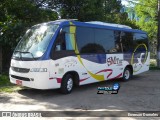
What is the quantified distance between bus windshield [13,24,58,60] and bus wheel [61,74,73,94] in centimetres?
136

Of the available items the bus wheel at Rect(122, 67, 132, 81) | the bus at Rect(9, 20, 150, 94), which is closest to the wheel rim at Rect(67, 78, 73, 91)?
the bus at Rect(9, 20, 150, 94)

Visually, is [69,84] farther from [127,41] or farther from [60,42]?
[127,41]

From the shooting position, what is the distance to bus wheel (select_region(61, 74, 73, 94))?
926cm

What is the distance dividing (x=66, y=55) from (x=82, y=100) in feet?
5.66

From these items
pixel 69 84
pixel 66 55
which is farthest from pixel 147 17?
pixel 66 55

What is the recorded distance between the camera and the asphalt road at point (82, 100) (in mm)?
7676

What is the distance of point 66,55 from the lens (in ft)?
30.3

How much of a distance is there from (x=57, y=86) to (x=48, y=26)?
2.21 meters

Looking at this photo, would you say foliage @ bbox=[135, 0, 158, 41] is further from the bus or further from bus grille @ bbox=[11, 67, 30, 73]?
bus grille @ bbox=[11, 67, 30, 73]

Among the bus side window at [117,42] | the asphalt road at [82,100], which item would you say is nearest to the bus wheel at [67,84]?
the asphalt road at [82,100]

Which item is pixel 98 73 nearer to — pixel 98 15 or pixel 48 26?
pixel 48 26

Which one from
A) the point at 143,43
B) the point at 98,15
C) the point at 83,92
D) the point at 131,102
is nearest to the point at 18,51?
the point at 83,92

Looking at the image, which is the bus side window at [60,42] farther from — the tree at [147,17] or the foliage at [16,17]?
the tree at [147,17]

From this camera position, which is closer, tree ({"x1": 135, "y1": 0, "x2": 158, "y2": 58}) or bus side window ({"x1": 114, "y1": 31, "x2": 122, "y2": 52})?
bus side window ({"x1": 114, "y1": 31, "x2": 122, "y2": 52})
